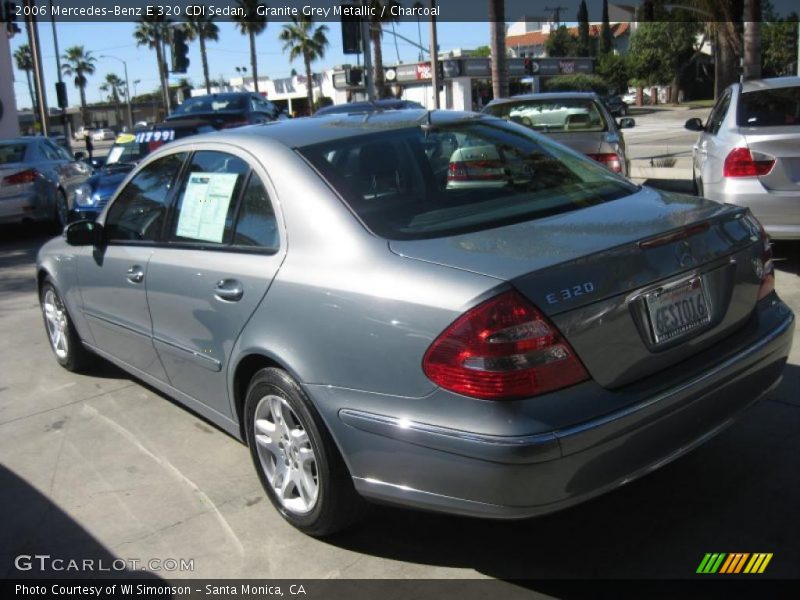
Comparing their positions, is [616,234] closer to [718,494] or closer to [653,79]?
[718,494]

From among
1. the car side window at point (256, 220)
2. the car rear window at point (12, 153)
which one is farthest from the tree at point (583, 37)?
the car side window at point (256, 220)

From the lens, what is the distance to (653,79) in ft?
224

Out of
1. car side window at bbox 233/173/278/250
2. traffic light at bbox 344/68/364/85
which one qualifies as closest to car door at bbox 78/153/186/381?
car side window at bbox 233/173/278/250

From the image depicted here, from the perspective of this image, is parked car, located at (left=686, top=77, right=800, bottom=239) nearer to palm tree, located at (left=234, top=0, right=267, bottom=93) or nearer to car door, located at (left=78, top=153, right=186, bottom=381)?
car door, located at (left=78, top=153, right=186, bottom=381)

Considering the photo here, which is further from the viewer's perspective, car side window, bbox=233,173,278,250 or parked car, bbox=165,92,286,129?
parked car, bbox=165,92,286,129

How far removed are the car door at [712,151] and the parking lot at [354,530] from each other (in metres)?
2.63

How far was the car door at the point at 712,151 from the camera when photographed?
6.78 metres

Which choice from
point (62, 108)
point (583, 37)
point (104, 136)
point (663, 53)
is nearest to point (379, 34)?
point (62, 108)

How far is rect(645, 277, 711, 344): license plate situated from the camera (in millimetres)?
2793

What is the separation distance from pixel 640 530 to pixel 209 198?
2.38m

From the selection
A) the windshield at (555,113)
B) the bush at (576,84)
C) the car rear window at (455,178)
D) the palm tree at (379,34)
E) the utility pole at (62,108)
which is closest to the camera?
the car rear window at (455,178)

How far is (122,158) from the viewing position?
11.8m

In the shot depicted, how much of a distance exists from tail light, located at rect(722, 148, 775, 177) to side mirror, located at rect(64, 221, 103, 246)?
15.7ft

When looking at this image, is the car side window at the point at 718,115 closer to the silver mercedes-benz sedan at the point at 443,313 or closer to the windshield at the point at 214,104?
the silver mercedes-benz sedan at the point at 443,313
